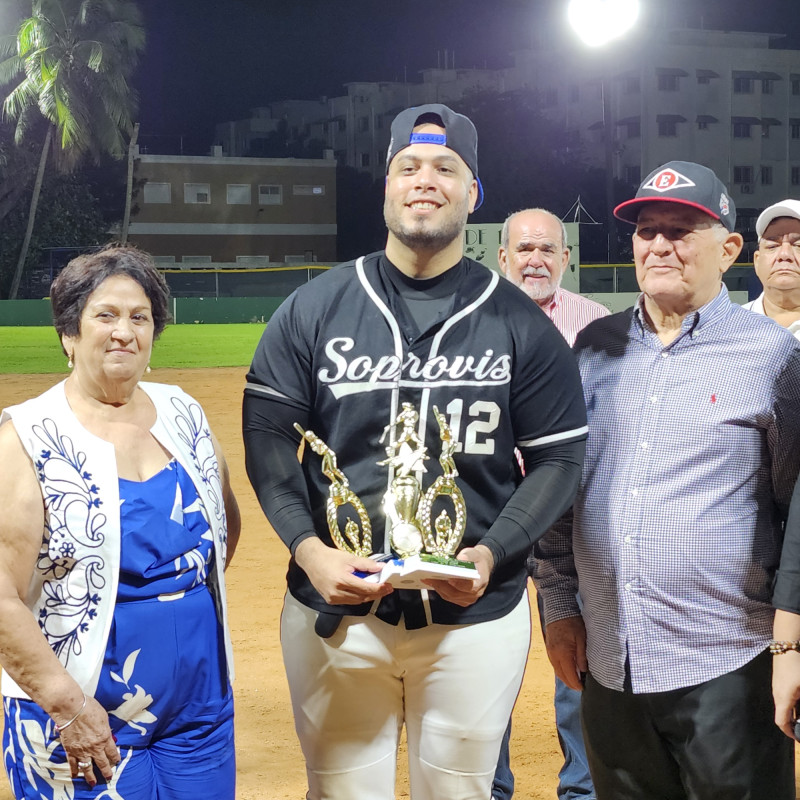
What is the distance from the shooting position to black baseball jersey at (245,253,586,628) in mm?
2723

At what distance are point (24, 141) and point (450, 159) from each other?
1842 inches

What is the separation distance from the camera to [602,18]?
16.8 m

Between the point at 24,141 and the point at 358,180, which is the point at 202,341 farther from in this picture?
the point at 358,180

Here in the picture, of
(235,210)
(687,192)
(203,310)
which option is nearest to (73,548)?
(687,192)

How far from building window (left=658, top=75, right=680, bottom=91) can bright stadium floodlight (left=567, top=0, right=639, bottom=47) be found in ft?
145

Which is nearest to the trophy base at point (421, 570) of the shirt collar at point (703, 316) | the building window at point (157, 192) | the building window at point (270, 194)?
the shirt collar at point (703, 316)

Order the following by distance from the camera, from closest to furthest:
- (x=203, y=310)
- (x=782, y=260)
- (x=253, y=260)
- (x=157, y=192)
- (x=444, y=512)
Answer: (x=444, y=512)
(x=782, y=260)
(x=203, y=310)
(x=157, y=192)
(x=253, y=260)

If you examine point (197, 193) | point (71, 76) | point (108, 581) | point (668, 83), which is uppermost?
point (668, 83)

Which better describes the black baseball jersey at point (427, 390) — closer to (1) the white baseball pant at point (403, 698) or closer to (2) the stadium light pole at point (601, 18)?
(1) the white baseball pant at point (403, 698)

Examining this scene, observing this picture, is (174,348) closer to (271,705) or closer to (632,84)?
(271,705)

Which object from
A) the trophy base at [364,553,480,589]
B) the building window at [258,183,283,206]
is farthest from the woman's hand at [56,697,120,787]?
the building window at [258,183,283,206]

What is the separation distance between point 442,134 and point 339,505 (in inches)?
39.0

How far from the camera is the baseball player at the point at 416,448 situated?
2729mm

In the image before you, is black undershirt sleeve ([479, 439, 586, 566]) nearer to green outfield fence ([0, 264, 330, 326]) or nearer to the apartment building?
green outfield fence ([0, 264, 330, 326])
